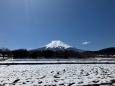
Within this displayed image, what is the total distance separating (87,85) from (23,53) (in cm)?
4833

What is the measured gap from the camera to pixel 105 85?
7.98 meters

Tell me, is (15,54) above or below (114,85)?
above

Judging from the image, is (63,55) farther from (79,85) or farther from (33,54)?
(79,85)

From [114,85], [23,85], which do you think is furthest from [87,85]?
[23,85]

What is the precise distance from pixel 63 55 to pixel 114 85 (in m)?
49.4

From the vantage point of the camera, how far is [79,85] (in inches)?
317

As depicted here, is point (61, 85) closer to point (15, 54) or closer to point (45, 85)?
point (45, 85)

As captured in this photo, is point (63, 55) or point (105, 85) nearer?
point (105, 85)

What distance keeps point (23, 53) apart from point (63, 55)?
19.8 meters

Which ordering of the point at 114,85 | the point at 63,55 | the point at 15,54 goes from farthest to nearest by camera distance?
the point at 63,55 → the point at 15,54 → the point at 114,85

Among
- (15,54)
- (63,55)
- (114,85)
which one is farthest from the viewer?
(63,55)

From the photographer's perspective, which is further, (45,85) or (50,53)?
(50,53)

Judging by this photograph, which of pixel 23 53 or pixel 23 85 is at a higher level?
pixel 23 53

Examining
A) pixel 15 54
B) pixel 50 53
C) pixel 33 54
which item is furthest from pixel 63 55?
pixel 15 54
